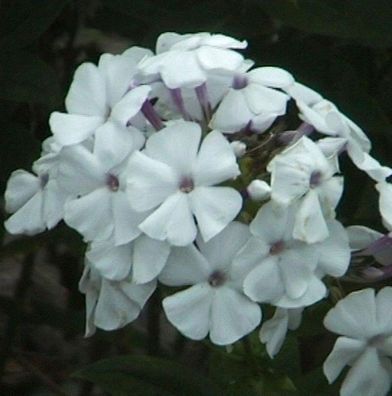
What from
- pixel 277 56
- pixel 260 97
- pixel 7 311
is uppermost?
pixel 260 97

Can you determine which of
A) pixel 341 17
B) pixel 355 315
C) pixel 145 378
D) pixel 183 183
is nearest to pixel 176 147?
pixel 183 183

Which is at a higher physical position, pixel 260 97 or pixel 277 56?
pixel 260 97

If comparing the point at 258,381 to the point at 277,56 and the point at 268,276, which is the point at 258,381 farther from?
the point at 277,56

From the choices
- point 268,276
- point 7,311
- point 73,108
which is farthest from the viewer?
point 7,311

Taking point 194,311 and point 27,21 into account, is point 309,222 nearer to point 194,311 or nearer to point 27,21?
point 194,311

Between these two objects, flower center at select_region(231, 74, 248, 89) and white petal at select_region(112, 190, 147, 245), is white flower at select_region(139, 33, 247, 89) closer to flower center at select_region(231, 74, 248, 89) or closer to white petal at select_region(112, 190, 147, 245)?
flower center at select_region(231, 74, 248, 89)

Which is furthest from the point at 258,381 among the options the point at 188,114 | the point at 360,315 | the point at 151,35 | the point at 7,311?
the point at 7,311

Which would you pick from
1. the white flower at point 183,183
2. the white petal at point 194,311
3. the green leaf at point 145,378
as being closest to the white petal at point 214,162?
the white flower at point 183,183
